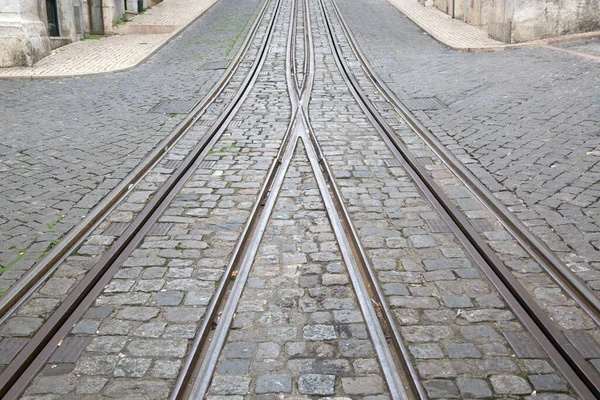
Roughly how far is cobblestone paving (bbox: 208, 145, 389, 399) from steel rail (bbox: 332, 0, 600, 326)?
172cm

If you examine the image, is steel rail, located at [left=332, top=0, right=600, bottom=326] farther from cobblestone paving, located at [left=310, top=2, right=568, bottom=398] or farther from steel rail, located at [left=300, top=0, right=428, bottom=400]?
steel rail, located at [left=300, top=0, right=428, bottom=400]

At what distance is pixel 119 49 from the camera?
1762 cm

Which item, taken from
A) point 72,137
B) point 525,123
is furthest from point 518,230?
point 72,137

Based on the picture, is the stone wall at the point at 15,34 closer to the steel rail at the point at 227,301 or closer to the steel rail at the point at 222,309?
the steel rail at the point at 227,301

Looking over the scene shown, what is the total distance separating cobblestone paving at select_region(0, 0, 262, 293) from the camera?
21.9 ft

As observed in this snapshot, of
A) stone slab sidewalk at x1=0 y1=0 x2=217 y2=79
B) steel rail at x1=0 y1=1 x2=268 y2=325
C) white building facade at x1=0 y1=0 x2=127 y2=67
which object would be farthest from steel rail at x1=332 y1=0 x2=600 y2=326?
white building facade at x1=0 y1=0 x2=127 y2=67

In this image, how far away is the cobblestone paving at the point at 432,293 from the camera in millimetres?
4211

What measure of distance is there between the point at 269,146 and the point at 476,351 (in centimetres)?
558

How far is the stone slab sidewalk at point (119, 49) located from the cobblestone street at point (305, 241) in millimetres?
1877

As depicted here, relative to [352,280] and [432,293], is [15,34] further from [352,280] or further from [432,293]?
[432,293]

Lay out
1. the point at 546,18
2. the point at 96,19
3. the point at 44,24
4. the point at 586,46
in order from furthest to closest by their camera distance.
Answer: the point at 96,19, the point at 44,24, the point at 546,18, the point at 586,46

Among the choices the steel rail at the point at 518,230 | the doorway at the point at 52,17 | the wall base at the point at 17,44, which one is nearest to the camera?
the steel rail at the point at 518,230

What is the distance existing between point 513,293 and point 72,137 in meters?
7.06

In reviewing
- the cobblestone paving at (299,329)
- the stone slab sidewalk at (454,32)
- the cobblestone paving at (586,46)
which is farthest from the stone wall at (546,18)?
the cobblestone paving at (299,329)
